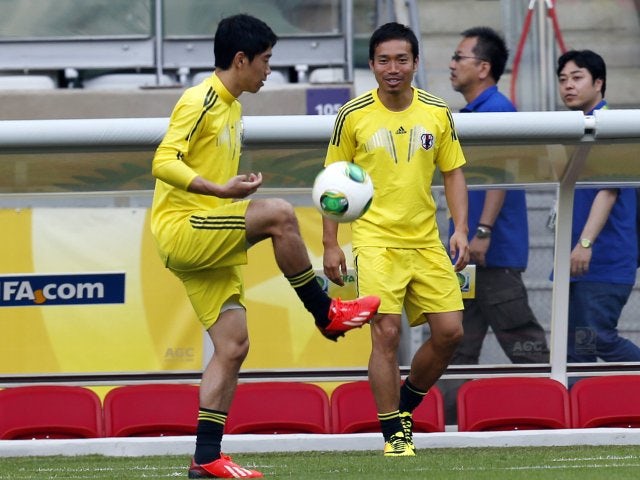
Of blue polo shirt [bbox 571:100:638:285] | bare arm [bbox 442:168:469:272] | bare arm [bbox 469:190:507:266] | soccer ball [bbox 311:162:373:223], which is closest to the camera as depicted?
soccer ball [bbox 311:162:373:223]

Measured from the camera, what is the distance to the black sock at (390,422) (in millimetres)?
7664

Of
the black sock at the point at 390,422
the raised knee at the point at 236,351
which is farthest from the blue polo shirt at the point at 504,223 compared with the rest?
the raised knee at the point at 236,351

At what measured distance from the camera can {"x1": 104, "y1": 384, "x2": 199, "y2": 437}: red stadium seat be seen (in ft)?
29.9

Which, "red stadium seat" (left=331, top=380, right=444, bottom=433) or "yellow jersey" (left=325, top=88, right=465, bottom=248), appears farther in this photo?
"red stadium seat" (left=331, top=380, right=444, bottom=433)

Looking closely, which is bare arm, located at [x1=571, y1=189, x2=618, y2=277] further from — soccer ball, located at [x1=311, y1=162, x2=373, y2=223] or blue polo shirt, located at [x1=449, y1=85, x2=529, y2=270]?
soccer ball, located at [x1=311, y1=162, x2=373, y2=223]

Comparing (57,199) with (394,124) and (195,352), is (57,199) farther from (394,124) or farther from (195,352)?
(394,124)

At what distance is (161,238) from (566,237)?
356cm

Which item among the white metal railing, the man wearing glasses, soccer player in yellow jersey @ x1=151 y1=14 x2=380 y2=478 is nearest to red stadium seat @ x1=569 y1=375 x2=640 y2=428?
the man wearing glasses

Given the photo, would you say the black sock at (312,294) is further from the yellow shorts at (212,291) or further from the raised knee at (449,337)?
the raised knee at (449,337)

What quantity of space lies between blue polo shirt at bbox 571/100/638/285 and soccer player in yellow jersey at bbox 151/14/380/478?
324 centimetres

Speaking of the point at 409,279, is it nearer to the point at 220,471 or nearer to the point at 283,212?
the point at 283,212

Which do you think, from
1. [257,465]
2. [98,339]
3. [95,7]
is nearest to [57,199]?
[98,339]

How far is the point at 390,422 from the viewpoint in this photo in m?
7.68

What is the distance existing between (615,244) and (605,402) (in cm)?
106
